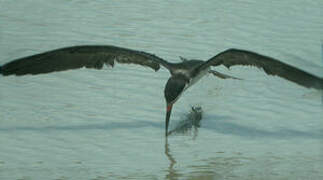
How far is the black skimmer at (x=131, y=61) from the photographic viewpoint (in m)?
9.49

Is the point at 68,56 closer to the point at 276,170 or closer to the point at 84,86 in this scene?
the point at 84,86

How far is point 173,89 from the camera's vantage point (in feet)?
32.1

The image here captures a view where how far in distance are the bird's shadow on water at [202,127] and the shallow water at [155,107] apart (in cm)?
2

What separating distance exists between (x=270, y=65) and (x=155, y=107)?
2.20m

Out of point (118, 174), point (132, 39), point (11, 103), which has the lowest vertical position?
point (118, 174)

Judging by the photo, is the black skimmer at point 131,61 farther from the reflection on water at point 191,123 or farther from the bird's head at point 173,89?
the reflection on water at point 191,123

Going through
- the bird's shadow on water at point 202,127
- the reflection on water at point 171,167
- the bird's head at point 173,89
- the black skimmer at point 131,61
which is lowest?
the reflection on water at point 171,167

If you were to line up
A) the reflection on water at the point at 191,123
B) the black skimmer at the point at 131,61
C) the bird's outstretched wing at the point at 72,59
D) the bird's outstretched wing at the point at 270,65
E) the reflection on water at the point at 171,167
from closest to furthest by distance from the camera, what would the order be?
the bird's outstretched wing at the point at 270,65 → the reflection on water at the point at 171,167 → the black skimmer at the point at 131,61 → the bird's outstretched wing at the point at 72,59 → the reflection on water at the point at 191,123

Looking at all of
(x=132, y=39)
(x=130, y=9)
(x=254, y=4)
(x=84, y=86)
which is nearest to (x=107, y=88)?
(x=84, y=86)

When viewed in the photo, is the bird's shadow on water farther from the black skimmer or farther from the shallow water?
the black skimmer

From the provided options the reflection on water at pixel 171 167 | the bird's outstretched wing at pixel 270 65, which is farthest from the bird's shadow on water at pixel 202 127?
the bird's outstretched wing at pixel 270 65

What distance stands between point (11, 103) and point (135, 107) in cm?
167

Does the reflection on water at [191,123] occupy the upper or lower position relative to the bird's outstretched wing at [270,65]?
lower

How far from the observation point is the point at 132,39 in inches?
563
